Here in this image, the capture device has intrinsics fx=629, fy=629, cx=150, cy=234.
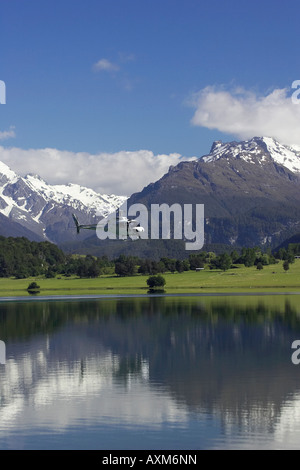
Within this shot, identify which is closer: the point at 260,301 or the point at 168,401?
the point at 168,401

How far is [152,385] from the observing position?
67.2 m

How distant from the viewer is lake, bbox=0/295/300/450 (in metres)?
49.2

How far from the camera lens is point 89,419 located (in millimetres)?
54156

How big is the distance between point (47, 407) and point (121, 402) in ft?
22.9

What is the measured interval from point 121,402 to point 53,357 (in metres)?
31.1

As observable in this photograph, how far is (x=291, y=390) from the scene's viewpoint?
208ft

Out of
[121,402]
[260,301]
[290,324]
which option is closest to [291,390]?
[121,402]

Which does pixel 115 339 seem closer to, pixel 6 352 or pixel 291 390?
pixel 6 352

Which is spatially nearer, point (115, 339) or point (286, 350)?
point (286, 350)

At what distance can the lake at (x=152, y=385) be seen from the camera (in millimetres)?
49250
